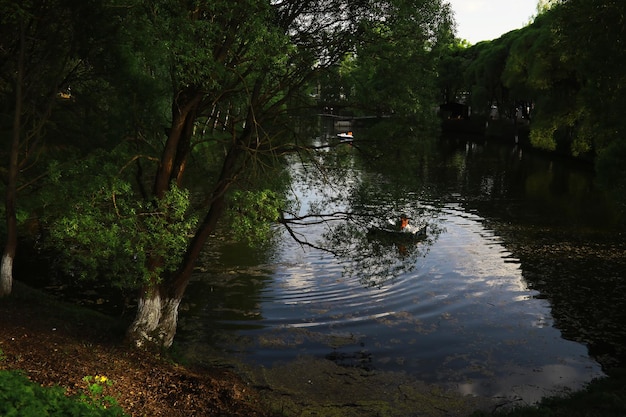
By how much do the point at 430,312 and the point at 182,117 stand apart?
12.1 m

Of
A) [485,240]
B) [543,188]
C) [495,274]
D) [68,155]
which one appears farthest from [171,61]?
[543,188]

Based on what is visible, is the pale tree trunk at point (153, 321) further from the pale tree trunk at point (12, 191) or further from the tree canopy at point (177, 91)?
the pale tree trunk at point (12, 191)

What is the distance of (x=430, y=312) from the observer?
2147 cm

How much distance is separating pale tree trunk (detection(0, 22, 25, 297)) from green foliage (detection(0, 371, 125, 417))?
7058 mm

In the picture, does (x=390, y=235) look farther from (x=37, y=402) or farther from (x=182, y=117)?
(x=37, y=402)

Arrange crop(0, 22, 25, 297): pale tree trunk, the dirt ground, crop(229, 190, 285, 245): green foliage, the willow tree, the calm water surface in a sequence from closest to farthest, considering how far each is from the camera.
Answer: the dirt ground → the willow tree → crop(229, 190, 285, 245): green foliage → crop(0, 22, 25, 297): pale tree trunk → the calm water surface

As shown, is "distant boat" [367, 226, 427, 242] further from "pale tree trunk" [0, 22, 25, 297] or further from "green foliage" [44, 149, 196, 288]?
"pale tree trunk" [0, 22, 25, 297]

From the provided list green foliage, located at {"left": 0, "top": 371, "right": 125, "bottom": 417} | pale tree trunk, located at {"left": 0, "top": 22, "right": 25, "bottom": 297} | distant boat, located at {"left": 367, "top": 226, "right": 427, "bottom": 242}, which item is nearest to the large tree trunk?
pale tree trunk, located at {"left": 0, "top": 22, "right": 25, "bottom": 297}

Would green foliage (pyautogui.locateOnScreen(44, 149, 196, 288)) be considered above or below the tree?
below

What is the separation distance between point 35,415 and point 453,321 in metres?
15.6

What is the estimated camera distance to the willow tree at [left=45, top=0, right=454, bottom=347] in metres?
12.0

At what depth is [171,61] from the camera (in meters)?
12.0

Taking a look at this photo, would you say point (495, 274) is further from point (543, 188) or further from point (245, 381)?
point (543, 188)

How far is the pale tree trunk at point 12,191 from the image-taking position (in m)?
14.6
